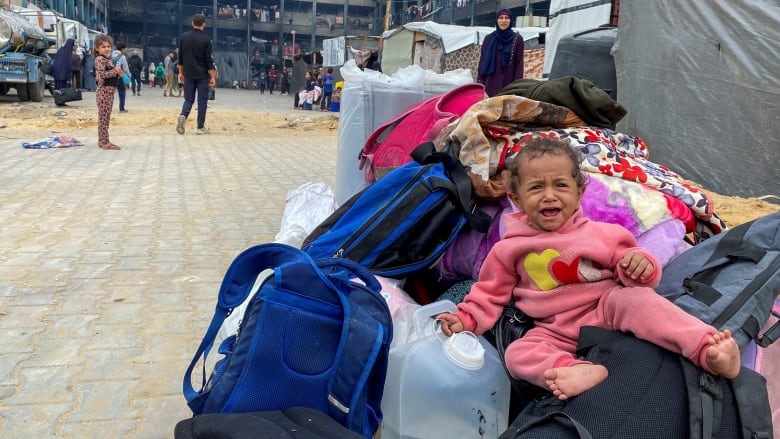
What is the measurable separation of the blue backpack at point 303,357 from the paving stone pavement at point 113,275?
70cm

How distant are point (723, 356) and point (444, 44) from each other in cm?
1682

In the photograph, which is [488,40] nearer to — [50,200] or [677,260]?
[50,200]

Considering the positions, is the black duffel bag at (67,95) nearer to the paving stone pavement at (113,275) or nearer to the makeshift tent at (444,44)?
the paving stone pavement at (113,275)

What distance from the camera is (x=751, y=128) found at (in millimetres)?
5586

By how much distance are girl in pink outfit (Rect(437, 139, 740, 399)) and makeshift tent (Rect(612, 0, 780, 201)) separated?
4431 mm

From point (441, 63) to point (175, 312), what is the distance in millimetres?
15607

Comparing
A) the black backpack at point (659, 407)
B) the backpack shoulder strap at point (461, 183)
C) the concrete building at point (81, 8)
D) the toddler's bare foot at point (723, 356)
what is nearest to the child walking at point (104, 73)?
the backpack shoulder strap at point (461, 183)

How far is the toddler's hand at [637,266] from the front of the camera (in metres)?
1.72

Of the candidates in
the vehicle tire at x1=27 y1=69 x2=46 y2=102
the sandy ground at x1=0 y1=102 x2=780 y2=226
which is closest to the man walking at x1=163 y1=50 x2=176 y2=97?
the vehicle tire at x1=27 y1=69 x2=46 y2=102

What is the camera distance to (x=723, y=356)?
1.44 m

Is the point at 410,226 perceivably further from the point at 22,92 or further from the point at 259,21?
the point at 259,21

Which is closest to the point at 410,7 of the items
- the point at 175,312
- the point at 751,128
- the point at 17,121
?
the point at 17,121

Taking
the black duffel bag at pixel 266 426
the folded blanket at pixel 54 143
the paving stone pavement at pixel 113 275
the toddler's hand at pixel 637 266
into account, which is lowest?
the paving stone pavement at pixel 113 275

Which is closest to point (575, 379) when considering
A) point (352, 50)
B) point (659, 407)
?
point (659, 407)
